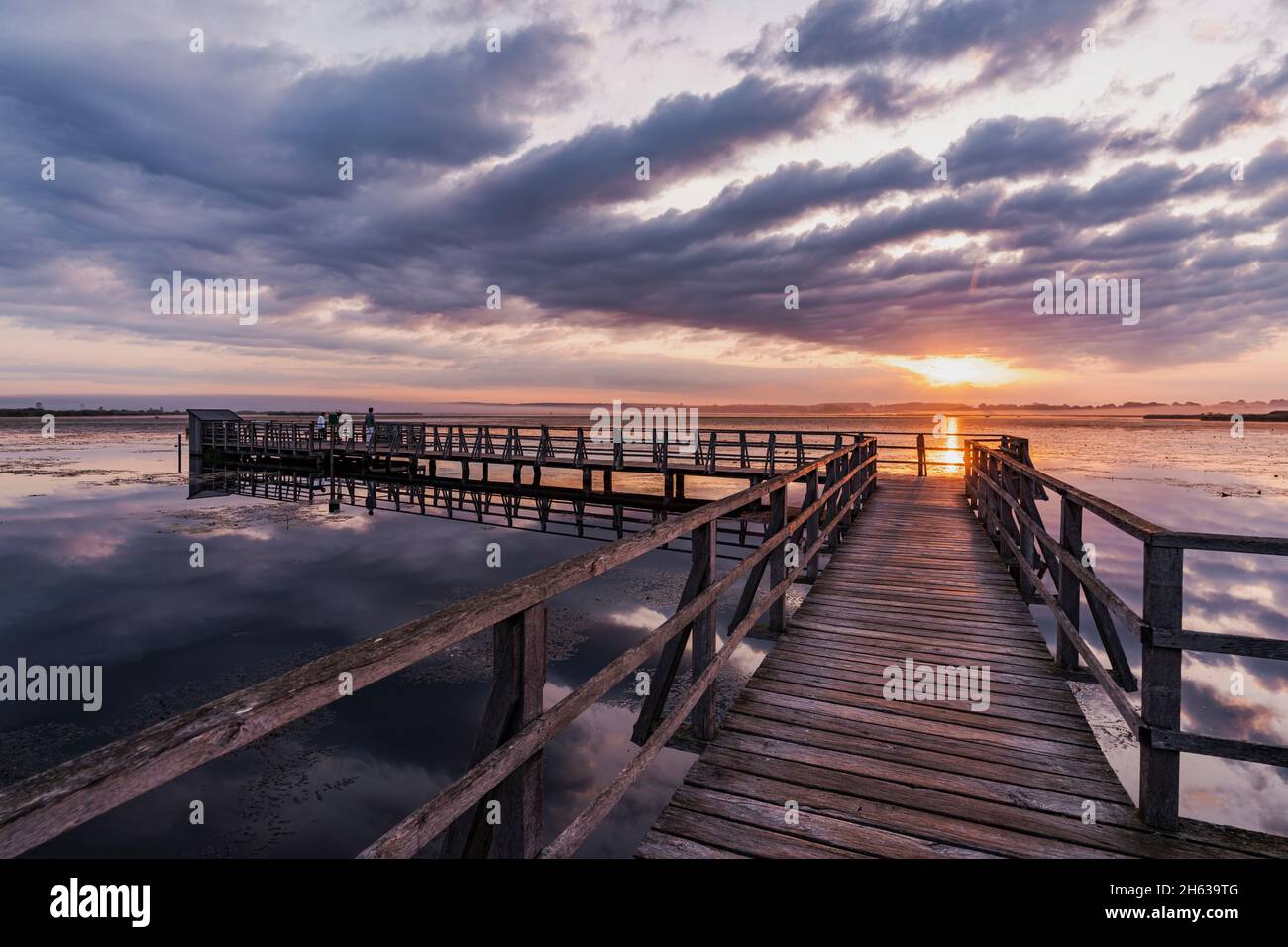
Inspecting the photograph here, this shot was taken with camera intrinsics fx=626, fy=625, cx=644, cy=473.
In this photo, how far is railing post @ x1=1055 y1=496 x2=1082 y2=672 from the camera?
4418 millimetres

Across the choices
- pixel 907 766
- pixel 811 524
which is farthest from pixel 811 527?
pixel 907 766

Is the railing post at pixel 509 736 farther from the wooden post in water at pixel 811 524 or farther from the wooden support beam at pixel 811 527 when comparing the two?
the wooden post in water at pixel 811 524

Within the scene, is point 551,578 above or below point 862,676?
above

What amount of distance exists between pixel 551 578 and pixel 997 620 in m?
5.35

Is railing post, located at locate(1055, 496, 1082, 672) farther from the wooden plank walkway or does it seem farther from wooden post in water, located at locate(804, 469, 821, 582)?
wooden post in water, located at locate(804, 469, 821, 582)

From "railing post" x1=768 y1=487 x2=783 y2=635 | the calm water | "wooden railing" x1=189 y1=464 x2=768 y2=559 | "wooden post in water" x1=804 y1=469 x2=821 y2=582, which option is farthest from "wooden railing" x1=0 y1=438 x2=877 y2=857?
"wooden railing" x1=189 y1=464 x2=768 y2=559

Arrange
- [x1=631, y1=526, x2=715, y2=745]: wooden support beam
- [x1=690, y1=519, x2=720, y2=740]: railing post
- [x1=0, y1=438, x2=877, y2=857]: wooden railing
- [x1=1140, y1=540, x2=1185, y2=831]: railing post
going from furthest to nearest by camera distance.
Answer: [x1=690, y1=519, x2=720, y2=740]: railing post < [x1=631, y1=526, x2=715, y2=745]: wooden support beam < [x1=1140, y1=540, x2=1185, y2=831]: railing post < [x1=0, y1=438, x2=877, y2=857]: wooden railing

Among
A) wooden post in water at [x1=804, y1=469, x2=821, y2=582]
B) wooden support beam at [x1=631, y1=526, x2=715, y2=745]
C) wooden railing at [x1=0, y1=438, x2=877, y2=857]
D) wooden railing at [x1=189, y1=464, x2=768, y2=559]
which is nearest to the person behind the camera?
wooden railing at [x1=0, y1=438, x2=877, y2=857]

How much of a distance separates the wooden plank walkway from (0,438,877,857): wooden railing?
446 millimetres

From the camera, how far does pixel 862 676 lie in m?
4.77
